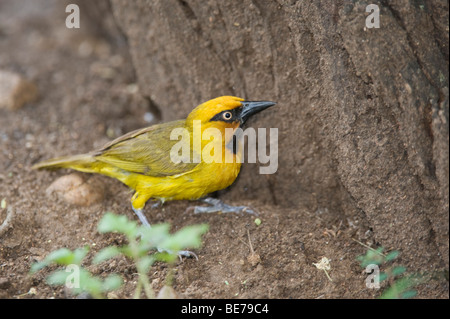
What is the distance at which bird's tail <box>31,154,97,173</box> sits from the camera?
15.5 ft

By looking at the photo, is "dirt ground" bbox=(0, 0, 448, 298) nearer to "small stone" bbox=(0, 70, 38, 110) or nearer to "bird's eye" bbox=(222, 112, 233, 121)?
"small stone" bbox=(0, 70, 38, 110)

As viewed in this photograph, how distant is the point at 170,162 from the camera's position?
172 inches

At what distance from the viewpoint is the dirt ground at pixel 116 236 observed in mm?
3484

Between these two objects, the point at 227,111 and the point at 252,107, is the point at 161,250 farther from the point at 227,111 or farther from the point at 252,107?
the point at 252,107

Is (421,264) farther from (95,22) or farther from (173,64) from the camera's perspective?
(95,22)

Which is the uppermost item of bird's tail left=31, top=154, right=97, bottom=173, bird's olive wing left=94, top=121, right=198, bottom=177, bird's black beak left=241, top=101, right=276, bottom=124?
bird's black beak left=241, top=101, right=276, bottom=124

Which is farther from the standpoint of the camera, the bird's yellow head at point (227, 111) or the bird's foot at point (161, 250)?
the bird's yellow head at point (227, 111)

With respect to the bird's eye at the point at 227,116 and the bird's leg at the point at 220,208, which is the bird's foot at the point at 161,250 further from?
the bird's eye at the point at 227,116

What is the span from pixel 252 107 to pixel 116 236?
60.1 inches

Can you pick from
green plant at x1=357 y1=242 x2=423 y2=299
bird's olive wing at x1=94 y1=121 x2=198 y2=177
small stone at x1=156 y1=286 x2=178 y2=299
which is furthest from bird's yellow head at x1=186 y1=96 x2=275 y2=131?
small stone at x1=156 y1=286 x2=178 y2=299

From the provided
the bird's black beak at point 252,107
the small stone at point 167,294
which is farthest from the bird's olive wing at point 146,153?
the small stone at point 167,294

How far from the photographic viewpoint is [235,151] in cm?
430

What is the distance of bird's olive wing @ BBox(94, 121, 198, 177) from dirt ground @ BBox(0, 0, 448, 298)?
37cm
